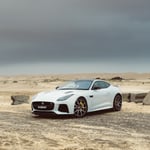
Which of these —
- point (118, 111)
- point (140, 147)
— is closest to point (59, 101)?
point (118, 111)

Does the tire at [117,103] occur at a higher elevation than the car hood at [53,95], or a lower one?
lower

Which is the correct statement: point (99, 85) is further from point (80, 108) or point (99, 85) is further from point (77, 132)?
point (77, 132)

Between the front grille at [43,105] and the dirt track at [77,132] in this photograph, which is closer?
the dirt track at [77,132]

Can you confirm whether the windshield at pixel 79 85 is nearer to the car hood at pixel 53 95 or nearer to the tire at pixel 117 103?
the car hood at pixel 53 95

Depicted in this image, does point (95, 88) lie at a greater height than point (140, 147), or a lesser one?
greater

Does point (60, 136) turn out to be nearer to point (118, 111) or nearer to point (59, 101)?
point (59, 101)

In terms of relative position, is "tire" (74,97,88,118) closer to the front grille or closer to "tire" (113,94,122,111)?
the front grille

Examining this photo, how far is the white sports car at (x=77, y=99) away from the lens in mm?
18625

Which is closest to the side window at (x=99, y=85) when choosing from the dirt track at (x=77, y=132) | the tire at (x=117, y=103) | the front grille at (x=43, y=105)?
the tire at (x=117, y=103)

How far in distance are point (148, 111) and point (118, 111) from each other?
1.43m

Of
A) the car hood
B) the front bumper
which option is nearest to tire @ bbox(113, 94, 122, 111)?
the car hood

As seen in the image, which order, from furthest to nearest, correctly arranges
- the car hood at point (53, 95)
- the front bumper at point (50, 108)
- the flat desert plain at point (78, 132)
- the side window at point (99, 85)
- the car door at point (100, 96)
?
the side window at point (99, 85)
the car door at point (100, 96)
the car hood at point (53, 95)
the front bumper at point (50, 108)
the flat desert plain at point (78, 132)

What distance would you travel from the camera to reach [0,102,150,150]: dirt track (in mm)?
11695

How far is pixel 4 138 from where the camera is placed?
12328 millimetres
